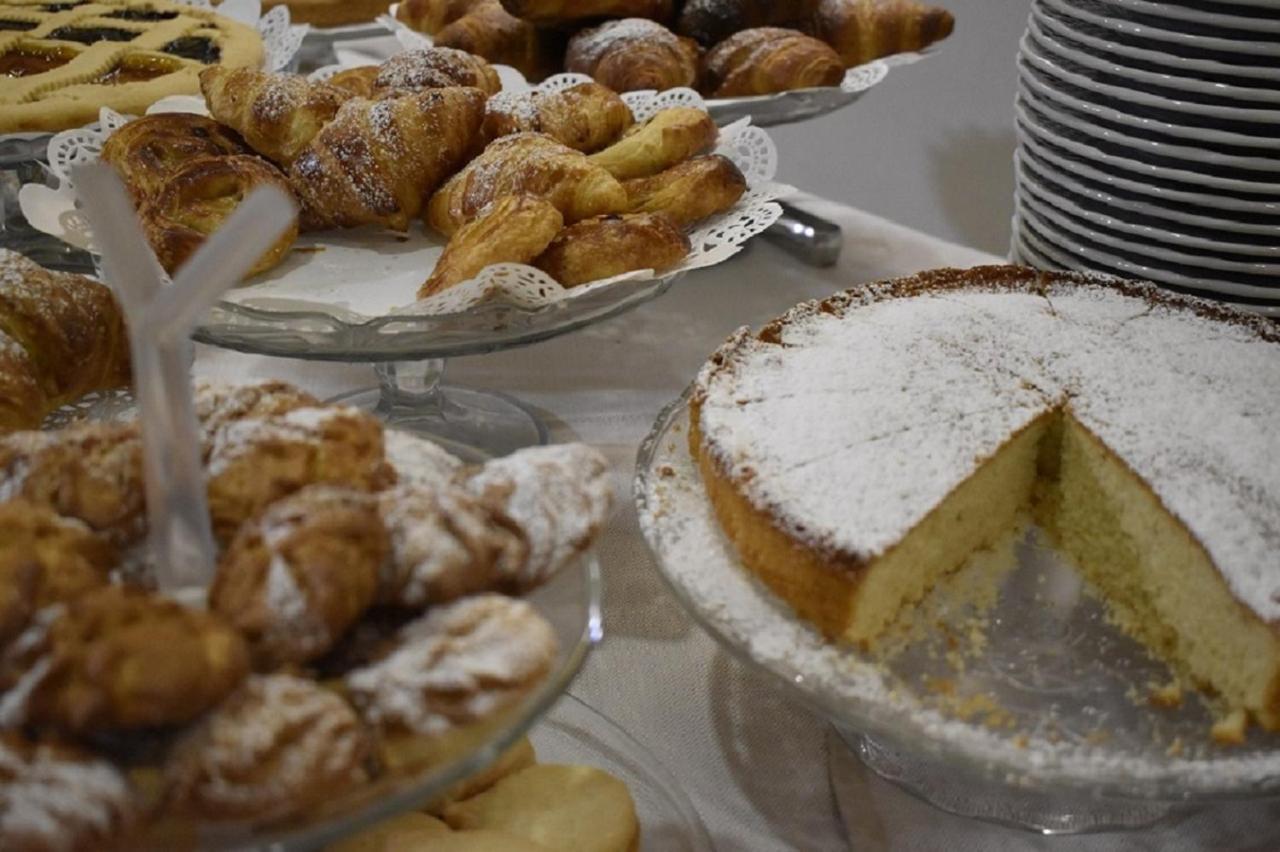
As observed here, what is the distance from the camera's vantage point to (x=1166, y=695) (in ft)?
2.64

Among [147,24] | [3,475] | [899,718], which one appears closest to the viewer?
[3,475]

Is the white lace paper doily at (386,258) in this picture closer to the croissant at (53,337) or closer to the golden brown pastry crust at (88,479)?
the croissant at (53,337)

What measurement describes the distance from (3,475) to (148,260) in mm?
171

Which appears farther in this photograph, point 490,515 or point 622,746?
point 622,746

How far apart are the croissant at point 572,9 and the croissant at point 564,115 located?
379mm

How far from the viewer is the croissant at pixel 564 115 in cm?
130

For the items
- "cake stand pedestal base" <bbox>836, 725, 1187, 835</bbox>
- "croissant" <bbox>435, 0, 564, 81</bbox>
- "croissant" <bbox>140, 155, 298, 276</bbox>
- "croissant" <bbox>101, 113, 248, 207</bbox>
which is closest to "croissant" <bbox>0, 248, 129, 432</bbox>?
"croissant" <bbox>140, 155, 298, 276</bbox>

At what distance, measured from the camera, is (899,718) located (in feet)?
2.35

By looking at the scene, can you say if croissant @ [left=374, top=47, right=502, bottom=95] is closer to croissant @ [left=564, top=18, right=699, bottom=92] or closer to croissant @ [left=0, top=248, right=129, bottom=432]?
croissant @ [left=564, top=18, right=699, bottom=92]

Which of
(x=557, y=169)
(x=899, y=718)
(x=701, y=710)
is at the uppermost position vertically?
(x=557, y=169)

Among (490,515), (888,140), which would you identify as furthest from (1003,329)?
(888,140)

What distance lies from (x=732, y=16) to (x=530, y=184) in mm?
737

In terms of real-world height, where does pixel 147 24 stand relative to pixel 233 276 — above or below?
below

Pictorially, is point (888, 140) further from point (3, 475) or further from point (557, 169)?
point (3, 475)
